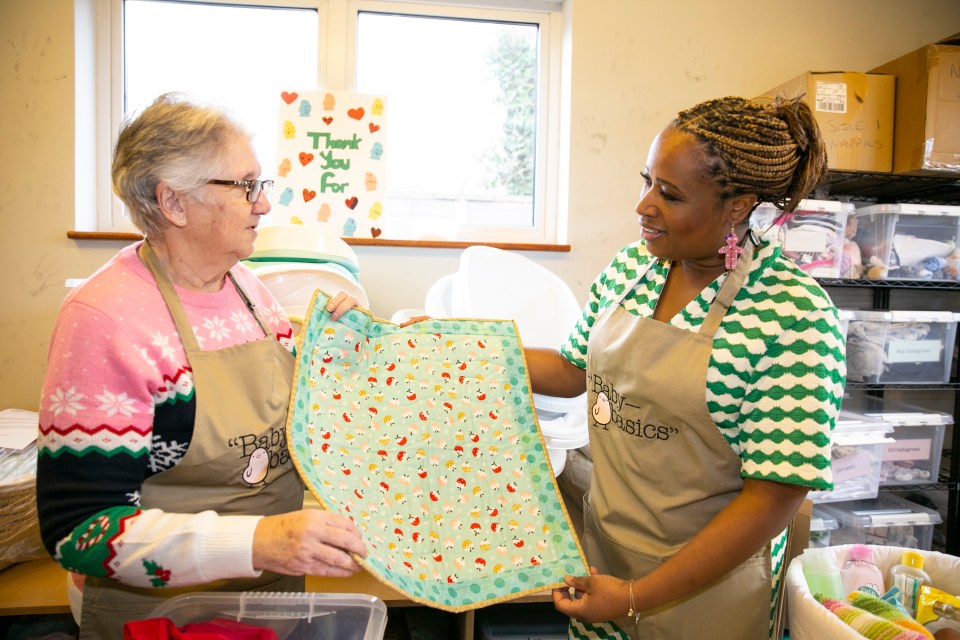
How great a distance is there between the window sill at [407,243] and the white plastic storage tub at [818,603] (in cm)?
141

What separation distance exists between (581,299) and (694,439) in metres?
1.49

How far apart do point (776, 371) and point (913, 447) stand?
185cm

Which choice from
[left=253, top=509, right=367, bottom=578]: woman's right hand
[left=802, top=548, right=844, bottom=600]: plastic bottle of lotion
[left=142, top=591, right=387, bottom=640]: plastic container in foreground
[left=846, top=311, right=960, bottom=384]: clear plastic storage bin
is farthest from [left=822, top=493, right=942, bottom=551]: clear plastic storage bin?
[left=253, top=509, right=367, bottom=578]: woman's right hand

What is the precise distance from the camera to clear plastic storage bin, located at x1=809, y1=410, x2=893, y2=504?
85.0 inches

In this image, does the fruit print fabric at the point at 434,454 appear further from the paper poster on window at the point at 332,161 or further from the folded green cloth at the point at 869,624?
the paper poster on window at the point at 332,161

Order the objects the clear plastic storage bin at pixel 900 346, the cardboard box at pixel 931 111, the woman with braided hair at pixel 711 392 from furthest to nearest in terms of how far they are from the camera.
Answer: the clear plastic storage bin at pixel 900 346 → the cardboard box at pixel 931 111 → the woman with braided hair at pixel 711 392

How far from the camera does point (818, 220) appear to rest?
2145 millimetres

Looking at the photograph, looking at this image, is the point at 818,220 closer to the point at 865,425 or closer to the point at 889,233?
the point at 889,233

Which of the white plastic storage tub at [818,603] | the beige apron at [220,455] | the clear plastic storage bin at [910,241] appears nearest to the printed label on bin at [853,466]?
the clear plastic storage bin at [910,241]

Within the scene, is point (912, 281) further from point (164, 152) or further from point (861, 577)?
point (164, 152)

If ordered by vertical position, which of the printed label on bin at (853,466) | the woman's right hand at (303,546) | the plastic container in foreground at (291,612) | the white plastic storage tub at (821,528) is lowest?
the white plastic storage tub at (821,528)

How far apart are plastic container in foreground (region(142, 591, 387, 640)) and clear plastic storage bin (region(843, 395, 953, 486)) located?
2.04 m

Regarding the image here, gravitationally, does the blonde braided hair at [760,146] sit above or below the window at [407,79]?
below

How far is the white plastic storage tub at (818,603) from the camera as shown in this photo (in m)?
1.05
